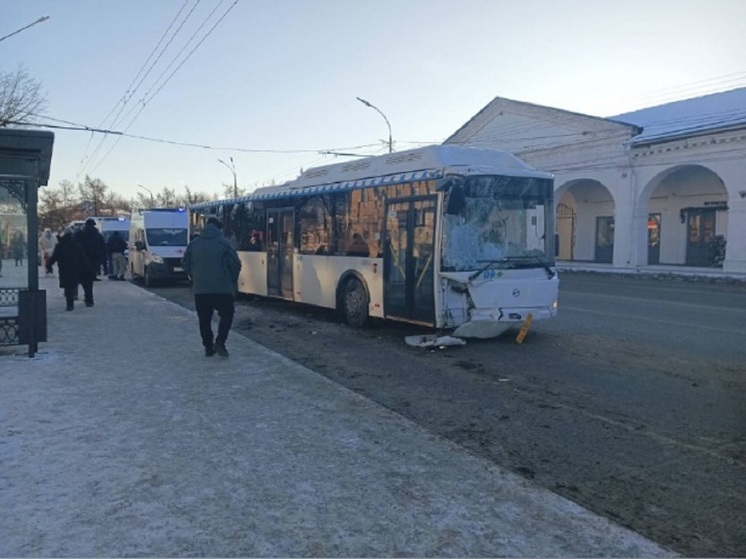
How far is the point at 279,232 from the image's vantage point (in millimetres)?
15023

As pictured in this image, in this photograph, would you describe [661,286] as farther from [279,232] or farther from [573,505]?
[573,505]

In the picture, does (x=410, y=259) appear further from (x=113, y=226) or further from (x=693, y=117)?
(x=113, y=226)

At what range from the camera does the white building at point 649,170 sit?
27.1 m

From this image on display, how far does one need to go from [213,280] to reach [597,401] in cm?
519

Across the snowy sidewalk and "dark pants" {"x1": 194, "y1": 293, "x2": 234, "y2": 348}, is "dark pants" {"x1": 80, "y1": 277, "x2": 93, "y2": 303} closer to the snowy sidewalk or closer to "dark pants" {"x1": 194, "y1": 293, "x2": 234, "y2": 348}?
"dark pants" {"x1": 194, "y1": 293, "x2": 234, "y2": 348}

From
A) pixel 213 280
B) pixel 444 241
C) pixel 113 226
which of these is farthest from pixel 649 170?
pixel 113 226

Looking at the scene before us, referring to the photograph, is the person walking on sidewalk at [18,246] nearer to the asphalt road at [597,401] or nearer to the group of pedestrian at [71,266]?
the group of pedestrian at [71,266]

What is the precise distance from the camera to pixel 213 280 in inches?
336

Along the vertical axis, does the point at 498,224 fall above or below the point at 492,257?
above

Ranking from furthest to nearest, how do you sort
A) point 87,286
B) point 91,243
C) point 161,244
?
1. point 161,244
2. point 91,243
3. point 87,286

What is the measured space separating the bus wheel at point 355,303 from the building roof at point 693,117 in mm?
22035

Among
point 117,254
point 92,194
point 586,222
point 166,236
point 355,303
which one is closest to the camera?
point 355,303

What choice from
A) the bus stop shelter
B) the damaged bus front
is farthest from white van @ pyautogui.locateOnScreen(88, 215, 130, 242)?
the damaged bus front

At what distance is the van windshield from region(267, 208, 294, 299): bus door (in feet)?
25.7
